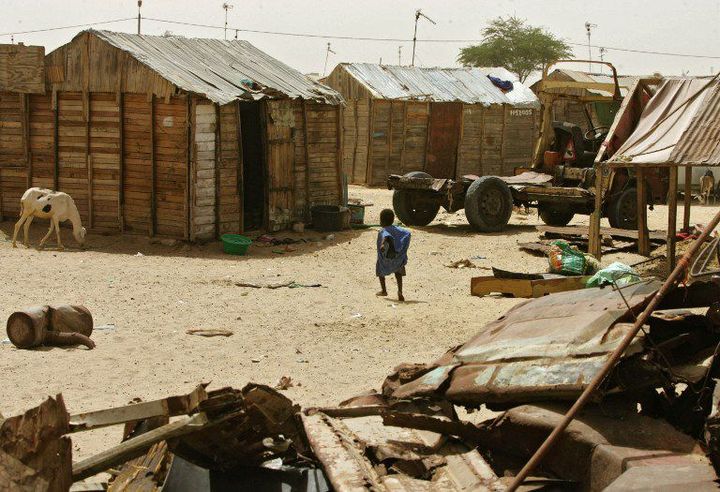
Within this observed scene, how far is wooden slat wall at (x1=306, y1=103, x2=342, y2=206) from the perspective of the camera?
65.2ft

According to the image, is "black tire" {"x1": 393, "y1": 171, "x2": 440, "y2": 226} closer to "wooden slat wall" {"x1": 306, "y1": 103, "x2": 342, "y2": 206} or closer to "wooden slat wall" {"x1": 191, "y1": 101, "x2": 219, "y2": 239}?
"wooden slat wall" {"x1": 306, "y1": 103, "x2": 342, "y2": 206}

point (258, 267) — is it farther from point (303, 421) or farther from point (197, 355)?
point (303, 421)

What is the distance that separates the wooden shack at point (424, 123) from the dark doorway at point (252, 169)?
1047 cm

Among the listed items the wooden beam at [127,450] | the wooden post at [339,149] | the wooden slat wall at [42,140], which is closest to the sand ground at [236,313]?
the wooden slat wall at [42,140]

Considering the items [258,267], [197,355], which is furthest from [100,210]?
[197,355]

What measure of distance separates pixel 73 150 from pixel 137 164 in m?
1.44

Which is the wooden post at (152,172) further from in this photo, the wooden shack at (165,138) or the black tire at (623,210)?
the black tire at (623,210)

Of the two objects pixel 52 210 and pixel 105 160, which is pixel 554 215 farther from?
pixel 52 210

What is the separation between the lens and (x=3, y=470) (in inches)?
177

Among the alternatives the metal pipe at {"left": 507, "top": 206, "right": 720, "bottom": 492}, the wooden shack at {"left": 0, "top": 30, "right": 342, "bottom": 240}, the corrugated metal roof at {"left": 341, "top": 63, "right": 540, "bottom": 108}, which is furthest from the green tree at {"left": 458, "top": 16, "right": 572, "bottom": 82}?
the metal pipe at {"left": 507, "top": 206, "right": 720, "bottom": 492}

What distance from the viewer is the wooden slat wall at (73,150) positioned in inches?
717

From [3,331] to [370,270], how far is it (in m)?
6.26

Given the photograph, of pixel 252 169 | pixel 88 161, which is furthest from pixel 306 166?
pixel 88 161

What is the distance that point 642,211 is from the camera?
1507 cm
